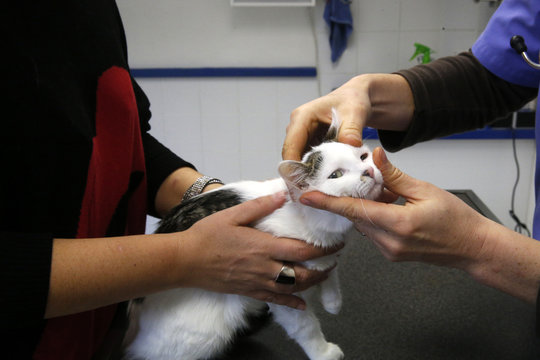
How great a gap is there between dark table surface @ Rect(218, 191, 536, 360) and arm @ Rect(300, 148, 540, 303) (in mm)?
180

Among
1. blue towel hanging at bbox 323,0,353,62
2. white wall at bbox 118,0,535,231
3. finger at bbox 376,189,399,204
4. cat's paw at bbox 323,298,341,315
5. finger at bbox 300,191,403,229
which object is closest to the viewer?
finger at bbox 300,191,403,229

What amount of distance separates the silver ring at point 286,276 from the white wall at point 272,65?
1.55m

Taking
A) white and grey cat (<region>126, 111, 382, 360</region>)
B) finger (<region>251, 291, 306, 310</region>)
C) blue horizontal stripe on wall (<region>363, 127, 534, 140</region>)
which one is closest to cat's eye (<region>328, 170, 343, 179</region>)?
white and grey cat (<region>126, 111, 382, 360</region>)

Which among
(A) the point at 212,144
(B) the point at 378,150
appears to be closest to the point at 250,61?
(A) the point at 212,144

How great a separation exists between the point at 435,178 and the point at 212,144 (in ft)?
4.67

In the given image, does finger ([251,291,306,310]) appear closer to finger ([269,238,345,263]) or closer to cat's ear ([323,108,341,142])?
finger ([269,238,345,263])

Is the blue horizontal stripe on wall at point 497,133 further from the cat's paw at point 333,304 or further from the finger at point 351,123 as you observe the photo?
the cat's paw at point 333,304

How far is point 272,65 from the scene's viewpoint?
2.23m

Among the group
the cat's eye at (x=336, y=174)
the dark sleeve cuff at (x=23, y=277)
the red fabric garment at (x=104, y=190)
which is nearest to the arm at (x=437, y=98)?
the cat's eye at (x=336, y=174)

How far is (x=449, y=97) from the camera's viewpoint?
3.61 ft

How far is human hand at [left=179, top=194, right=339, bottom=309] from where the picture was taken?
69 centimetres

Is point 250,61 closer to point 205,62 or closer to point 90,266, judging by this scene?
point 205,62

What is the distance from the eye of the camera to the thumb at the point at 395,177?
693 millimetres

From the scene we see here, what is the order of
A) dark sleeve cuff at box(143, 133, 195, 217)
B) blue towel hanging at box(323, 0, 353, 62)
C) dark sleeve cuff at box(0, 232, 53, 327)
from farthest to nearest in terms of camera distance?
blue towel hanging at box(323, 0, 353, 62) < dark sleeve cuff at box(143, 133, 195, 217) < dark sleeve cuff at box(0, 232, 53, 327)
